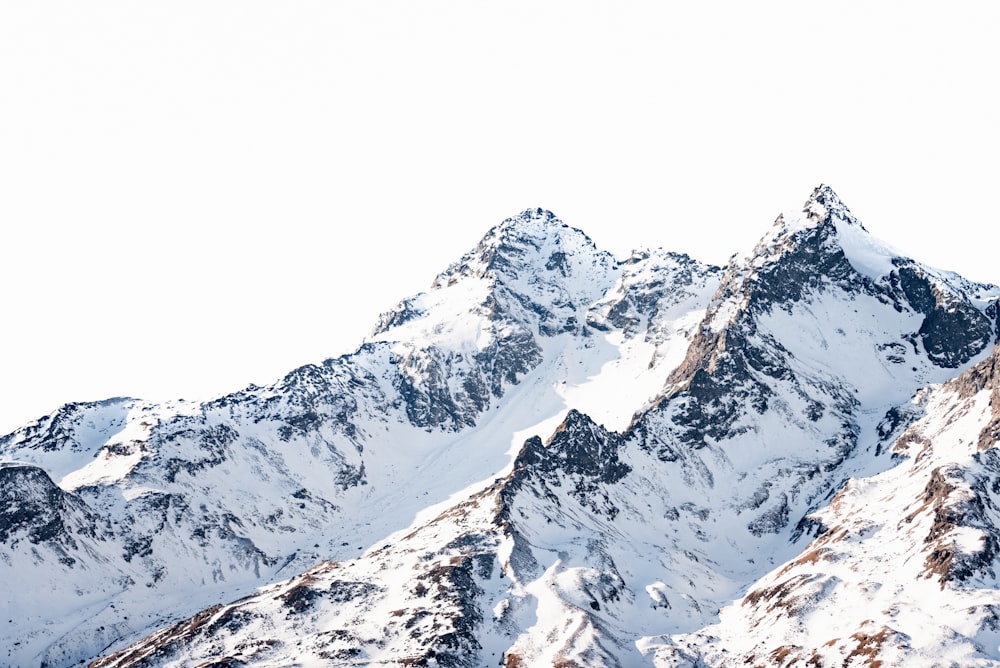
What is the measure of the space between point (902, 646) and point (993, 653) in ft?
48.9

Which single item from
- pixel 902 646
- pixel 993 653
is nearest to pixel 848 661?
pixel 902 646

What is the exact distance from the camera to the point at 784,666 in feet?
649

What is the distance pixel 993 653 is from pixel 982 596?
45.9 feet

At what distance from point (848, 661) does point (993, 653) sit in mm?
23775

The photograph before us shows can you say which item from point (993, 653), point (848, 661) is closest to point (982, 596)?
point (993, 653)

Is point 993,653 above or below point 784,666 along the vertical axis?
below

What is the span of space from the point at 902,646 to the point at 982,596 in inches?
849

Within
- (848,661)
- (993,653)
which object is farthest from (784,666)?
(993,653)

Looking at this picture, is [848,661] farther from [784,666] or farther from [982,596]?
[982,596]

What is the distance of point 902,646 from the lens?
7436 inches

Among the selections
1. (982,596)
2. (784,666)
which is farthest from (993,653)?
(784,666)

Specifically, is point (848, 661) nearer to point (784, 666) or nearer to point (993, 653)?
point (784, 666)

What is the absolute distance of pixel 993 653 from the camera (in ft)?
614

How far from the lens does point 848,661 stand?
628 feet
